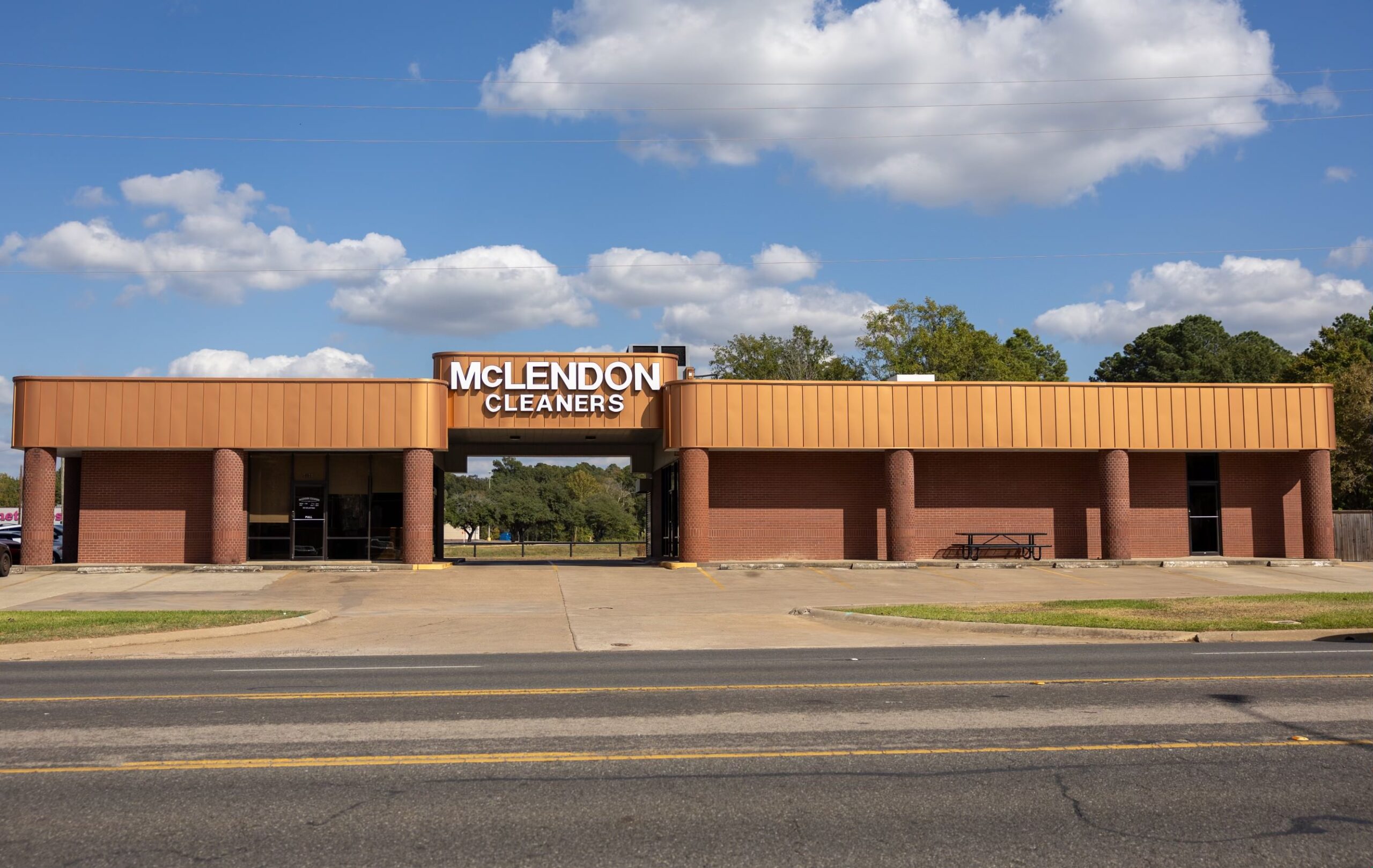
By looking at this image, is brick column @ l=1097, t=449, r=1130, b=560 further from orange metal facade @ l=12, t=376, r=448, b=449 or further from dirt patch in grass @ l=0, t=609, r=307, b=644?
dirt patch in grass @ l=0, t=609, r=307, b=644

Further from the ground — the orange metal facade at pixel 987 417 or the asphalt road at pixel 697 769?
the orange metal facade at pixel 987 417

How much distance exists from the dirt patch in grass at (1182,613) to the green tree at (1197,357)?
201 feet

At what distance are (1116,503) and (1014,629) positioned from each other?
17410mm

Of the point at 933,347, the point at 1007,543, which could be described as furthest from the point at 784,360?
the point at 1007,543

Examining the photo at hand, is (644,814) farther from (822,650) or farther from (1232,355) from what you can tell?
(1232,355)

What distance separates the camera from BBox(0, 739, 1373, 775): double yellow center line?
801 cm

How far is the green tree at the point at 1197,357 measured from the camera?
84688 mm

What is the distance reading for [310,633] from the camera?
19.3 meters

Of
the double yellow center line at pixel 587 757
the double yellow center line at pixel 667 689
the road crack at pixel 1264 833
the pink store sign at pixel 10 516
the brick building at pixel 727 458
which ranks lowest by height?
the double yellow center line at pixel 667 689

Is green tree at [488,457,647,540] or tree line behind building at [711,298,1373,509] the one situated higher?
tree line behind building at [711,298,1373,509]

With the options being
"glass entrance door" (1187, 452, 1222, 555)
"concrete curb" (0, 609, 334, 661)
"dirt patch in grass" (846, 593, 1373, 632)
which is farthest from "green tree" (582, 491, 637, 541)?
"concrete curb" (0, 609, 334, 661)

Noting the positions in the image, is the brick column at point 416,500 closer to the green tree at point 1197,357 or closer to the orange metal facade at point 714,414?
the orange metal facade at point 714,414

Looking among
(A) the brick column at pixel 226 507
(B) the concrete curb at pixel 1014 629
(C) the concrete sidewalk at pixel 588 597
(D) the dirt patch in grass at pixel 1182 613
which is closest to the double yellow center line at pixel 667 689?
(C) the concrete sidewalk at pixel 588 597

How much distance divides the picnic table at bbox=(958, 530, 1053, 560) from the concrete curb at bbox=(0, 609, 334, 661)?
2057cm
